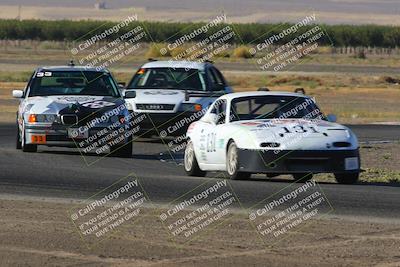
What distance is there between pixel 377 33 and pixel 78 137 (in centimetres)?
12660

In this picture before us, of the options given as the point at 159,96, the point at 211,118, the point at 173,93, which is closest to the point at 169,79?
the point at 173,93

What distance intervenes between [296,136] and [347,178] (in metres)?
1.07

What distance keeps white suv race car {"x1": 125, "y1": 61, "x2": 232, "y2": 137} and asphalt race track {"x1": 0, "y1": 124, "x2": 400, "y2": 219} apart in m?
2.38

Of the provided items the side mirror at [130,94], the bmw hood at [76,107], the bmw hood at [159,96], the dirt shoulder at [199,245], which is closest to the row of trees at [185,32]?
the bmw hood at [159,96]

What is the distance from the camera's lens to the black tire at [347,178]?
18.4 meters

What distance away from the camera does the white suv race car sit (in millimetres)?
26984

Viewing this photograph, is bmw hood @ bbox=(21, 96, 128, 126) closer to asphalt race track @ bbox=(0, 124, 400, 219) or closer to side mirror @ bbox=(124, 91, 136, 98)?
asphalt race track @ bbox=(0, 124, 400, 219)

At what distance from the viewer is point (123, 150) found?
76.8ft

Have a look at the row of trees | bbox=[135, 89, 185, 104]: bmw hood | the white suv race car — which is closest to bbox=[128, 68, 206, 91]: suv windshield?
the white suv race car

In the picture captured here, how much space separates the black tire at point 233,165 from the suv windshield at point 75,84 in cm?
572

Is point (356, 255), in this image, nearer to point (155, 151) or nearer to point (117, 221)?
point (117, 221)

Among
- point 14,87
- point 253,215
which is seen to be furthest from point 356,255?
point 14,87

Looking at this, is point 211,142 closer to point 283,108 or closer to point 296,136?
point 283,108

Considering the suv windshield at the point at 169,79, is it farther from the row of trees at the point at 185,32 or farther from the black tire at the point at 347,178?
the row of trees at the point at 185,32
